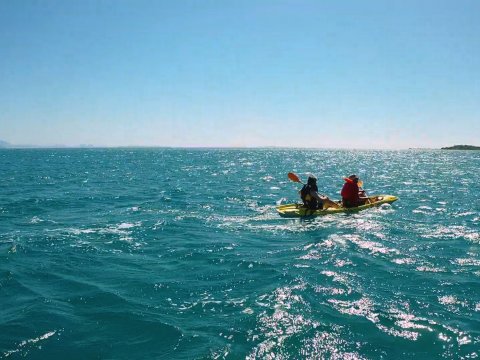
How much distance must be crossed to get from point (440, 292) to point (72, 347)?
26.6 feet

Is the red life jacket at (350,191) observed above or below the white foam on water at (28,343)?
above

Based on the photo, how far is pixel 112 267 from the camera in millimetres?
11352

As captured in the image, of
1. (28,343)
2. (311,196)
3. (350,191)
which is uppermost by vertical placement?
(350,191)

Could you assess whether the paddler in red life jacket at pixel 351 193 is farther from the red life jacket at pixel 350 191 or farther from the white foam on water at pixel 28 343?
the white foam on water at pixel 28 343

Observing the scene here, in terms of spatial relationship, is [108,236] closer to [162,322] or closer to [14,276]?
[14,276]

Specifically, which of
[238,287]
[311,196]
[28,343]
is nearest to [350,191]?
[311,196]

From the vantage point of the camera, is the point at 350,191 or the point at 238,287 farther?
the point at 350,191

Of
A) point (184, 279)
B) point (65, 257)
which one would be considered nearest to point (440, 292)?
point (184, 279)

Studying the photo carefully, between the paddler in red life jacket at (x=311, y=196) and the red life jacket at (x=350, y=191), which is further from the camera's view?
the red life jacket at (x=350, y=191)

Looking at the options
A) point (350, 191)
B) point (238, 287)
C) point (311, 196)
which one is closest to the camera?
point (238, 287)

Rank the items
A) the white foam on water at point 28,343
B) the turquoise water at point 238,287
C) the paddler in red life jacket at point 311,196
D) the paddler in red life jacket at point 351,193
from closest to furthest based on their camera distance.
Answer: the white foam on water at point 28,343
the turquoise water at point 238,287
the paddler in red life jacket at point 311,196
the paddler in red life jacket at point 351,193

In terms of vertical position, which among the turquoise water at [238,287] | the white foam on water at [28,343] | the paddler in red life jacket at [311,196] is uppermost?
the paddler in red life jacket at [311,196]

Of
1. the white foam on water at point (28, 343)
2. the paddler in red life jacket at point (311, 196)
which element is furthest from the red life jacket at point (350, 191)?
the white foam on water at point (28, 343)

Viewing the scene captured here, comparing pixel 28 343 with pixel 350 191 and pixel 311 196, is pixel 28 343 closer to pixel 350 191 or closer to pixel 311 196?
pixel 311 196
